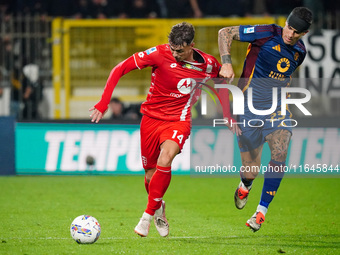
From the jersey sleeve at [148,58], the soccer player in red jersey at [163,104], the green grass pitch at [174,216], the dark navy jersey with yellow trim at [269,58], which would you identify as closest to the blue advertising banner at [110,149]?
the green grass pitch at [174,216]

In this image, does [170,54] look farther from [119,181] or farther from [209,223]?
[119,181]

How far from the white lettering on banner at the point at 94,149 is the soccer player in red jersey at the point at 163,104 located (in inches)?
249

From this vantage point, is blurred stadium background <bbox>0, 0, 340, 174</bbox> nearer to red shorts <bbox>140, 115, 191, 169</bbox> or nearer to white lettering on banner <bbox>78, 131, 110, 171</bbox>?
white lettering on banner <bbox>78, 131, 110, 171</bbox>

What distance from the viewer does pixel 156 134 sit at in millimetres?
7551

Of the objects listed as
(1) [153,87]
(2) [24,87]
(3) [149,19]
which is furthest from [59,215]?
(3) [149,19]

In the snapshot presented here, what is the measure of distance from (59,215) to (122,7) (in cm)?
904

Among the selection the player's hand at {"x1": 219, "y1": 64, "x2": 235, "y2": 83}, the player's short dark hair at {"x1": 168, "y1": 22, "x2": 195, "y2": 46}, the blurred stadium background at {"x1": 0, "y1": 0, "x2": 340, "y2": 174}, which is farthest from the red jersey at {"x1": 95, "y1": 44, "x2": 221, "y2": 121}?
the blurred stadium background at {"x1": 0, "y1": 0, "x2": 340, "y2": 174}

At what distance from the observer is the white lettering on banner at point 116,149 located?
14.0 meters

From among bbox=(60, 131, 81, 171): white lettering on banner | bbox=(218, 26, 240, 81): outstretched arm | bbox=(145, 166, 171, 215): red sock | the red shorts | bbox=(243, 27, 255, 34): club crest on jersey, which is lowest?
bbox=(60, 131, 81, 171): white lettering on banner

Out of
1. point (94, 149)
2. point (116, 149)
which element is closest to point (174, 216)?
point (116, 149)

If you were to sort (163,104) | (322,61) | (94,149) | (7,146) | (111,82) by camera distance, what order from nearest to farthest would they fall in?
(111,82)
(163,104)
(7,146)
(94,149)
(322,61)

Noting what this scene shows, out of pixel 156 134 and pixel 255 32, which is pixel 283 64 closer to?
pixel 255 32

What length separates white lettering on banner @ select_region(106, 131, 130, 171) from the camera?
14.0 meters

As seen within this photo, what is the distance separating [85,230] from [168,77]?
186 centimetres
